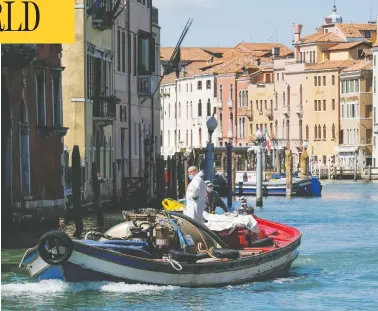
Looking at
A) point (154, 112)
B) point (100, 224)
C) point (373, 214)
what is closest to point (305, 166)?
point (154, 112)

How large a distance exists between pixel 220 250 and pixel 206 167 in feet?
51.3

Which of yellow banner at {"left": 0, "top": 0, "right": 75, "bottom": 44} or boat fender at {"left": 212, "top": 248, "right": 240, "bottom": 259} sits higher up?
yellow banner at {"left": 0, "top": 0, "right": 75, "bottom": 44}

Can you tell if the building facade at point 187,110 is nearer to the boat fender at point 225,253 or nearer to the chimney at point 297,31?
the chimney at point 297,31

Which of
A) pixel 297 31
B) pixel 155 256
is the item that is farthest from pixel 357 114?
pixel 155 256

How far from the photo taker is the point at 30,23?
9.50 meters

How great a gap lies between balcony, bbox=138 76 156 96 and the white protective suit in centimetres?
2554

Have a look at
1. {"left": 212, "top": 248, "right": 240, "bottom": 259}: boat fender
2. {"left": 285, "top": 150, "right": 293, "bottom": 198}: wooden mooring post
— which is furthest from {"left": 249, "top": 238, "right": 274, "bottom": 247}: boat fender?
{"left": 285, "top": 150, "right": 293, "bottom": 198}: wooden mooring post

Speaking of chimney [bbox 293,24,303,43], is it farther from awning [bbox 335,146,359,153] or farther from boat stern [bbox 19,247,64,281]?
boat stern [bbox 19,247,64,281]

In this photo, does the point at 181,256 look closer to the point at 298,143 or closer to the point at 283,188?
the point at 283,188

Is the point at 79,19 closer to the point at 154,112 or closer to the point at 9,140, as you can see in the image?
the point at 9,140

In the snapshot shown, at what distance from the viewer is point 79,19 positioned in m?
34.2

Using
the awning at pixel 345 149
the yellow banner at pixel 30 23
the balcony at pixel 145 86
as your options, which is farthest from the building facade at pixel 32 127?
the awning at pixel 345 149

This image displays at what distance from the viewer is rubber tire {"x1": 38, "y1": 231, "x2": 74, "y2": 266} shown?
15852 millimetres

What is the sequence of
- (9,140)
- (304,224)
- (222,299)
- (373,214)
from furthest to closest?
(373,214)
(304,224)
(9,140)
(222,299)
